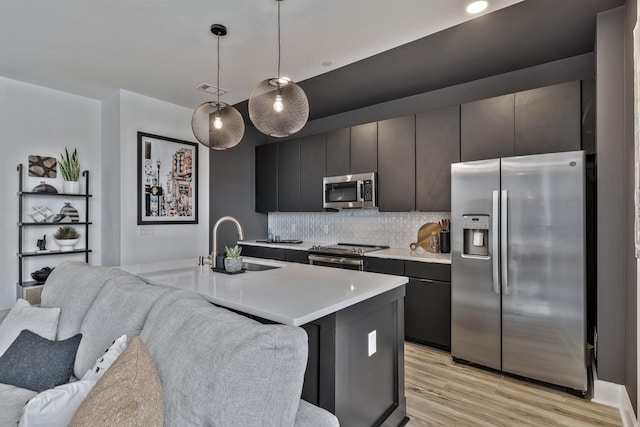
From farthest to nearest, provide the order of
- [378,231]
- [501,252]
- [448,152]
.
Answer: [378,231]
[448,152]
[501,252]

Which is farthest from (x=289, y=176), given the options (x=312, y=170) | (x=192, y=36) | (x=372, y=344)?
(x=372, y=344)

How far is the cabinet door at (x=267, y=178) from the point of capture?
491 centimetres

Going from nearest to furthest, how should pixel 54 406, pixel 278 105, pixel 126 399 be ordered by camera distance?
pixel 126 399 < pixel 54 406 < pixel 278 105

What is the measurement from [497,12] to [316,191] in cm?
273

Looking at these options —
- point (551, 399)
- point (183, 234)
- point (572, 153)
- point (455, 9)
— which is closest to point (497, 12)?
point (455, 9)

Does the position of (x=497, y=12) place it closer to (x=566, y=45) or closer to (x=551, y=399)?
(x=566, y=45)

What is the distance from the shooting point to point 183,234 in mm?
4180

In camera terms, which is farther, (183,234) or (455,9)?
(183,234)

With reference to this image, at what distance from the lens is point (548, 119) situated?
8.84 feet

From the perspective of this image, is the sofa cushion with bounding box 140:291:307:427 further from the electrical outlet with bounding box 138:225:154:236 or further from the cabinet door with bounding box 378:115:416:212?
the electrical outlet with bounding box 138:225:154:236

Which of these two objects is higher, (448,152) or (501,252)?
(448,152)

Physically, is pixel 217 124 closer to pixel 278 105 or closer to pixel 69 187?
pixel 278 105

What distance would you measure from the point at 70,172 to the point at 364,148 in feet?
11.0

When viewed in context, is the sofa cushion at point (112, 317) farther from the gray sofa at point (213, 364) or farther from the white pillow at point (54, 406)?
the white pillow at point (54, 406)
